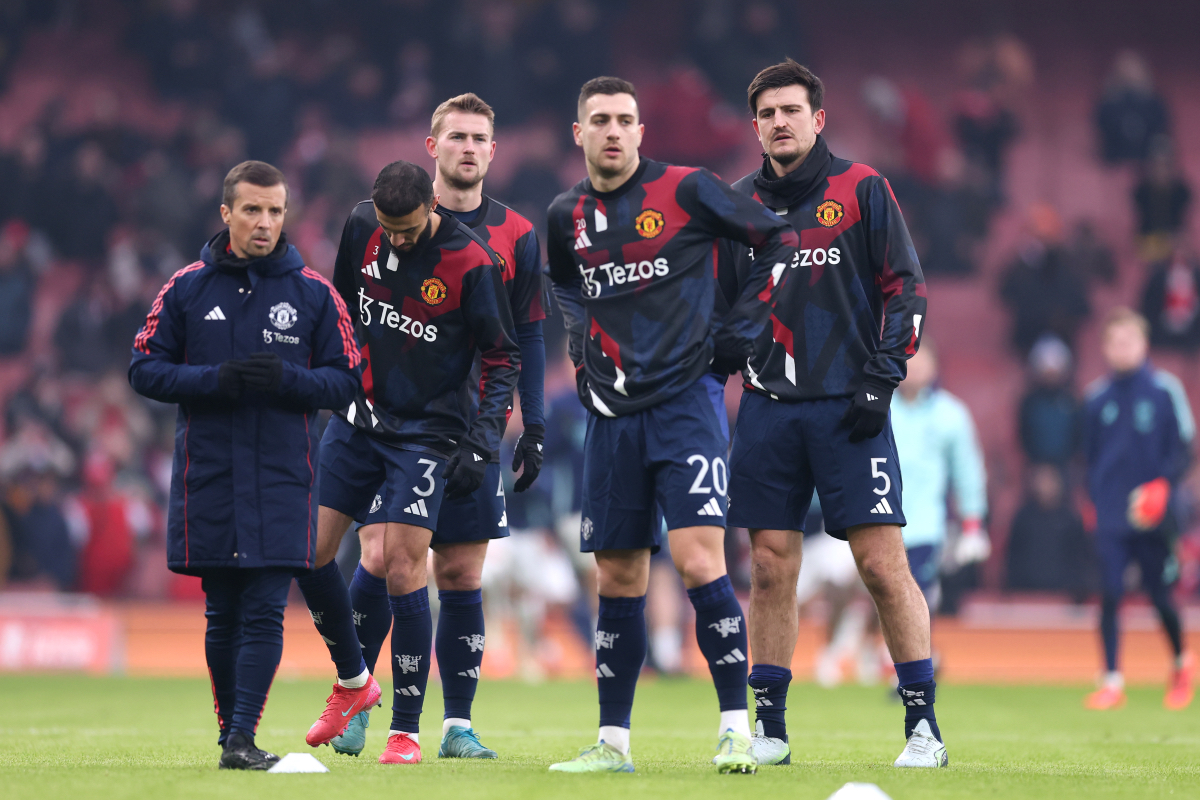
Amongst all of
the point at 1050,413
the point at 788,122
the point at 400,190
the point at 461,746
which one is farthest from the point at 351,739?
the point at 1050,413

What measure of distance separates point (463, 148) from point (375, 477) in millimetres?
1504

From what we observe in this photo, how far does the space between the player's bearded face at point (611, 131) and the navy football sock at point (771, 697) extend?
2090mm

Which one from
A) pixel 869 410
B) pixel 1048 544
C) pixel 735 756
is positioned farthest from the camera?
pixel 1048 544

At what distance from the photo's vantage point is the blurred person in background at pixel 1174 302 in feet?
61.6

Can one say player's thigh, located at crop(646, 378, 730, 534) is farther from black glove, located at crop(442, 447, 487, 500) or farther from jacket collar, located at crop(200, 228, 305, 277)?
jacket collar, located at crop(200, 228, 305, 277)

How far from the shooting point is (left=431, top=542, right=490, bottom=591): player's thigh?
255 inches

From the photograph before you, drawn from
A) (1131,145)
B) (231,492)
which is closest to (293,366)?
(231,492)

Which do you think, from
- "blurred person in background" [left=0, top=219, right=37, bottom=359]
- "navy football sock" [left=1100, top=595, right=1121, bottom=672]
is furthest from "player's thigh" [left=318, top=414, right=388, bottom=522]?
"blurred person in background" [left=0, top=219, right=37, bottom=359]

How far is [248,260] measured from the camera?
5570mm

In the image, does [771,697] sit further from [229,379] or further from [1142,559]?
[1142,559]

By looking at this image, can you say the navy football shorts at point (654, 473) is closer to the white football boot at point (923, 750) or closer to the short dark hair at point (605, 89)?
the short dark hair at point (605, 89)

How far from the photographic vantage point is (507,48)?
67.5ft

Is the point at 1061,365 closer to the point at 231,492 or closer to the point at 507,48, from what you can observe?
the point at 507,48

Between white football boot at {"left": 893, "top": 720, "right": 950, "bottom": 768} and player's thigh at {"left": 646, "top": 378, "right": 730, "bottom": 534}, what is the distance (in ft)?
4.21
